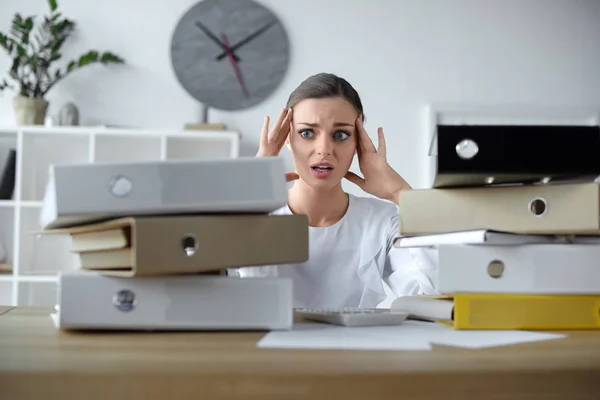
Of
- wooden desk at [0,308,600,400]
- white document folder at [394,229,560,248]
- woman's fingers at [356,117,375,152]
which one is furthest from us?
woman's fingers at [356,117,375,152]

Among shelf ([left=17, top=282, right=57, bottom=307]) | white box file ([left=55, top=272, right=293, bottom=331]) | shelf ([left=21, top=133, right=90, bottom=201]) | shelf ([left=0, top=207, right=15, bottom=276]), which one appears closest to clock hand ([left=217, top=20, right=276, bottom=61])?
shelf ([left=21, top=133, right=90, bottom=201])

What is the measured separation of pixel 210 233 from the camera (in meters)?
0.77

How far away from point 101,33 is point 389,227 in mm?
2626

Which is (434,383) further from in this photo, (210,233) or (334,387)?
(210,233)

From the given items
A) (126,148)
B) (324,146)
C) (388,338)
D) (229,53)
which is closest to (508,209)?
(388,338)

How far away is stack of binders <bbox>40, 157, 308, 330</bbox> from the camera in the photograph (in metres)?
0.75

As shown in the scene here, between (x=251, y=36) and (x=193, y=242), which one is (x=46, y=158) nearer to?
(x=251, y=36)

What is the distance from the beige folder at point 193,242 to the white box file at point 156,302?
0.02m

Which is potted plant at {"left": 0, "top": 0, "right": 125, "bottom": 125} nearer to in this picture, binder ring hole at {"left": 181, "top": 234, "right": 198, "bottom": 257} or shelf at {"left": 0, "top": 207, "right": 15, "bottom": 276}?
shelf at {"left": 0, "top": 207, "right": 15, "bottom": 276}

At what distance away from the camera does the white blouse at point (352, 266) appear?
5.84 feet

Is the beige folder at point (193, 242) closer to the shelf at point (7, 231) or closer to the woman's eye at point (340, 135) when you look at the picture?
the woman's eye at point (340, 135)

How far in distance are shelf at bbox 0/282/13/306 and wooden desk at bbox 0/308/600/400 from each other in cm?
335

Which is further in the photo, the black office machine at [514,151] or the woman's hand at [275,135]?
the woman's hand at [275,135]

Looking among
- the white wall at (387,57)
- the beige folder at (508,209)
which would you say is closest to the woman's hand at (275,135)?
the beige folder at (508,209)
